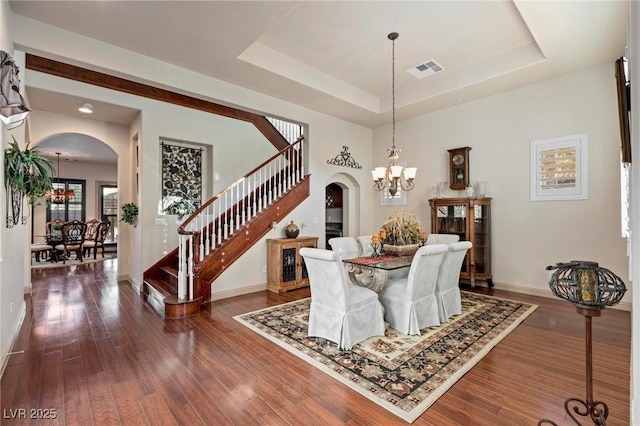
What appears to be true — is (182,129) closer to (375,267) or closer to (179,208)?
(179,208)

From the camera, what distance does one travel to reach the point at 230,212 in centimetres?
582

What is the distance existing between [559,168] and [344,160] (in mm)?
3872

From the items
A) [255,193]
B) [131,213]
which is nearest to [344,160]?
[255,193]

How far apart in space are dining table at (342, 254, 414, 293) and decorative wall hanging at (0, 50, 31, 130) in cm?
320

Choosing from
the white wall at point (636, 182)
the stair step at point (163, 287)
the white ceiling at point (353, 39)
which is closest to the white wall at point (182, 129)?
the white ceiling at point (353, 39)

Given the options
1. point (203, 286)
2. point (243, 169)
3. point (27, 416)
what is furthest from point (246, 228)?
point (27, 416)

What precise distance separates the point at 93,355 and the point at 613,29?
6752 mm

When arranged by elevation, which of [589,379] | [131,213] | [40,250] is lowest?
[589,379]

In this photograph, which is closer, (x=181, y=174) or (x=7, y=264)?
(x=7, y=264)

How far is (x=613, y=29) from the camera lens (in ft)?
11.8

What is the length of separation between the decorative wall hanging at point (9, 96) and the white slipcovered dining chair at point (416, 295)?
3652mm

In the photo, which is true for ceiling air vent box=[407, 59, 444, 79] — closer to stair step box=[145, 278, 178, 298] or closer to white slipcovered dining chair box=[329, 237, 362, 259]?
white slipcovered dining chair box=[329, 237, 362, 259]

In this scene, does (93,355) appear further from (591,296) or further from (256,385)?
(591,296)

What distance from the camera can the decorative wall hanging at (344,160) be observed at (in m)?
6.68
